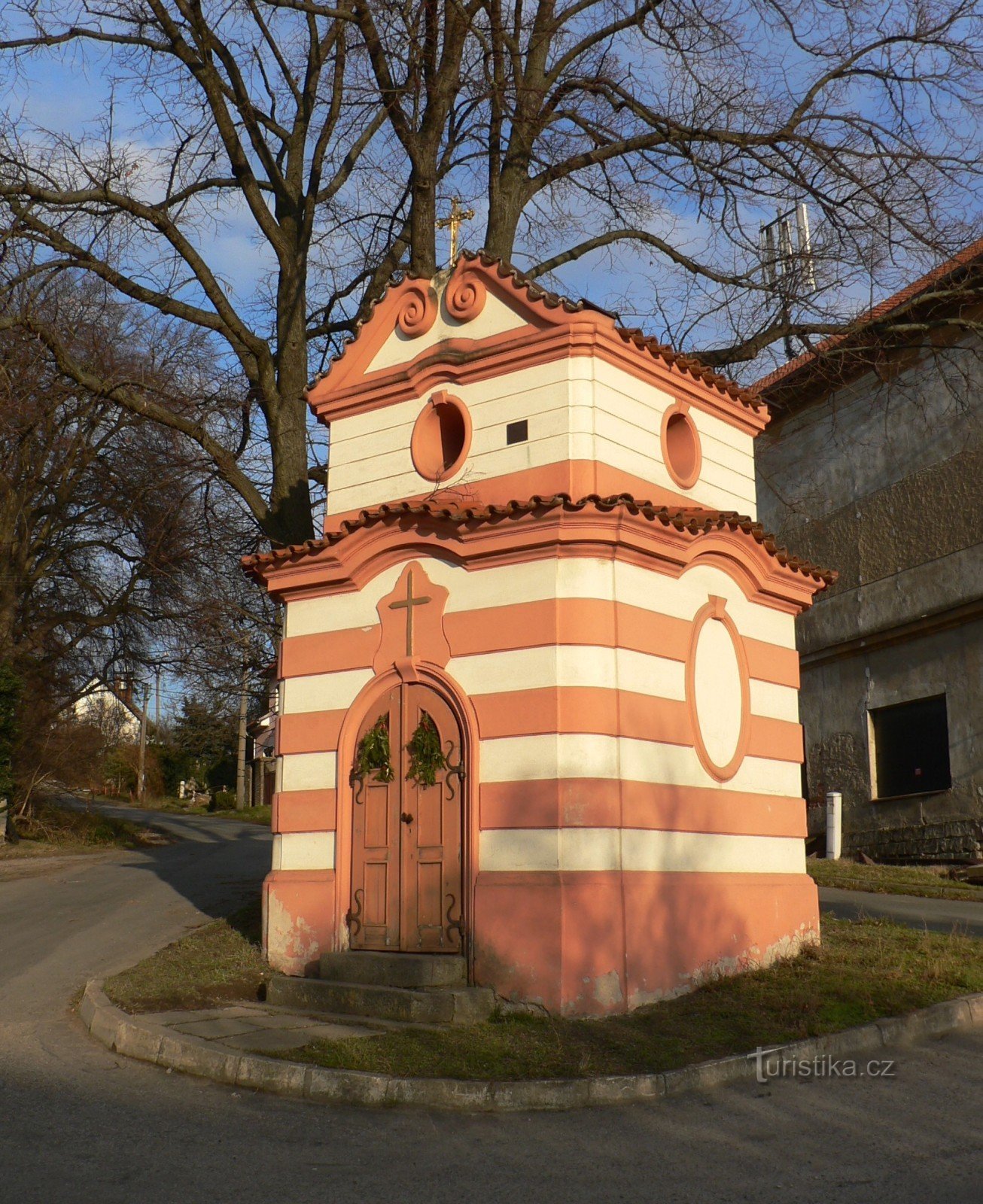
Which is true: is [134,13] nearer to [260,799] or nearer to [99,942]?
[99,942]

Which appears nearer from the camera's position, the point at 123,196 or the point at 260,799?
the point at 123,196

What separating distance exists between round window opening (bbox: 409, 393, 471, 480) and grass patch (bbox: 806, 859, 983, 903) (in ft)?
31.5

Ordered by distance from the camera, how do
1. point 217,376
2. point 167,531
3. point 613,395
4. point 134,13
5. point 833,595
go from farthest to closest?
point 833,595 → point 167,531 → point 217,376 → point 134,13 → point 613,395

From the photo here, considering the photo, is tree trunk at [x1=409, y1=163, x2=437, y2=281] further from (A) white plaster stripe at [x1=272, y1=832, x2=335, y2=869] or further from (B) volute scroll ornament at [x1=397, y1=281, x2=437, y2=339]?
(A) white plaster stripe at [x1=272, y1=832, x2=335, y2=869]

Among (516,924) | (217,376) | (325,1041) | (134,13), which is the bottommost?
(325,1041)

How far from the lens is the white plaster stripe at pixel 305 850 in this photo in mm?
10594

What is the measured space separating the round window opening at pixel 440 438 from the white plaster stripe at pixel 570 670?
196 cm

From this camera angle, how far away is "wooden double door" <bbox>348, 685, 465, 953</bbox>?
386 inches

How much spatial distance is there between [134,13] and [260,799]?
150 feet

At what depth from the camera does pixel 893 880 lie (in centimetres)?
1770

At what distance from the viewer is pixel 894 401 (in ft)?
67.8

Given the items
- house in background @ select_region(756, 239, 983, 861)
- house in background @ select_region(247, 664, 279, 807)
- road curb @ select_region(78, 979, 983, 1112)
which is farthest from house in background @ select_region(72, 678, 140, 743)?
road curb @ select_region(78, 979, 983, 1112)

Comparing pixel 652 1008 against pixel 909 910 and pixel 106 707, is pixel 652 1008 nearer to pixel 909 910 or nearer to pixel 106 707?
pixel 909 910

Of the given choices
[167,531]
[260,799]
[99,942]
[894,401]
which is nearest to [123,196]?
[167,531]
